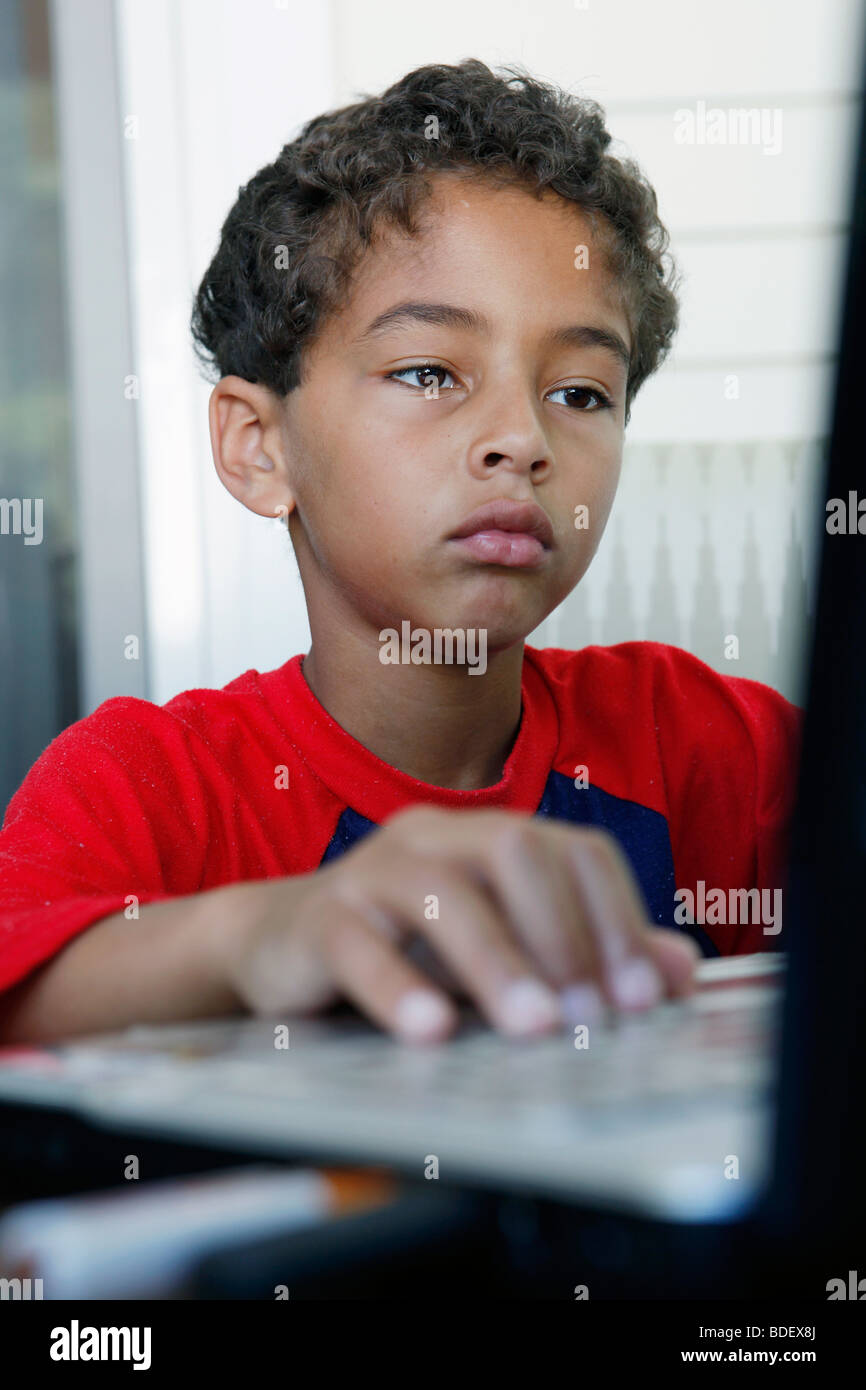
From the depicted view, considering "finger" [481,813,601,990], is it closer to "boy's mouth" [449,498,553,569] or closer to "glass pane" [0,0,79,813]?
"boy's mouth" [449,498,553,569]

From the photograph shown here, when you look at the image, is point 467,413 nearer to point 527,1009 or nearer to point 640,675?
point 640,675

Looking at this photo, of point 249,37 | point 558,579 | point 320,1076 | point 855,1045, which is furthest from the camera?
point 249,37

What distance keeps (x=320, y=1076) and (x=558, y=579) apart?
2.78 feet

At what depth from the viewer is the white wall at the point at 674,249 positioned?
6.17 ft

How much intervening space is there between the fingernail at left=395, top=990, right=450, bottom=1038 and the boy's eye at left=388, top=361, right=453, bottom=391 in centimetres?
77

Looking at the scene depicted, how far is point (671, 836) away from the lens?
49.7 inches

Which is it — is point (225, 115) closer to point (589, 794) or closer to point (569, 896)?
point (589, 794)

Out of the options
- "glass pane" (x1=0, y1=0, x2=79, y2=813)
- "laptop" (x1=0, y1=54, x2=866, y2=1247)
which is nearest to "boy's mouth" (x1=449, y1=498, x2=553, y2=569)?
"laptop" (x1=0, y1=54, x2=866, y2=1247)

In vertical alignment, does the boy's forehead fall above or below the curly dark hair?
below

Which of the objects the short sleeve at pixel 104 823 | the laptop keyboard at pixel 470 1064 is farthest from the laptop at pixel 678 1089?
the short sleeve at pixel 104 823

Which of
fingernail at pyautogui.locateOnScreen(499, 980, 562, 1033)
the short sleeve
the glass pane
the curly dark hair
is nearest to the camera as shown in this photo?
fingernail at pyautogui.locateOnScreen(499, 980, 562, 1033)

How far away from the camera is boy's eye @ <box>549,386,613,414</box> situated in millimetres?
1150

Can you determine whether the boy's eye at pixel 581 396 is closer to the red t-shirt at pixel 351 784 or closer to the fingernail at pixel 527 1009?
the red t-shirt at pixel 351 784
